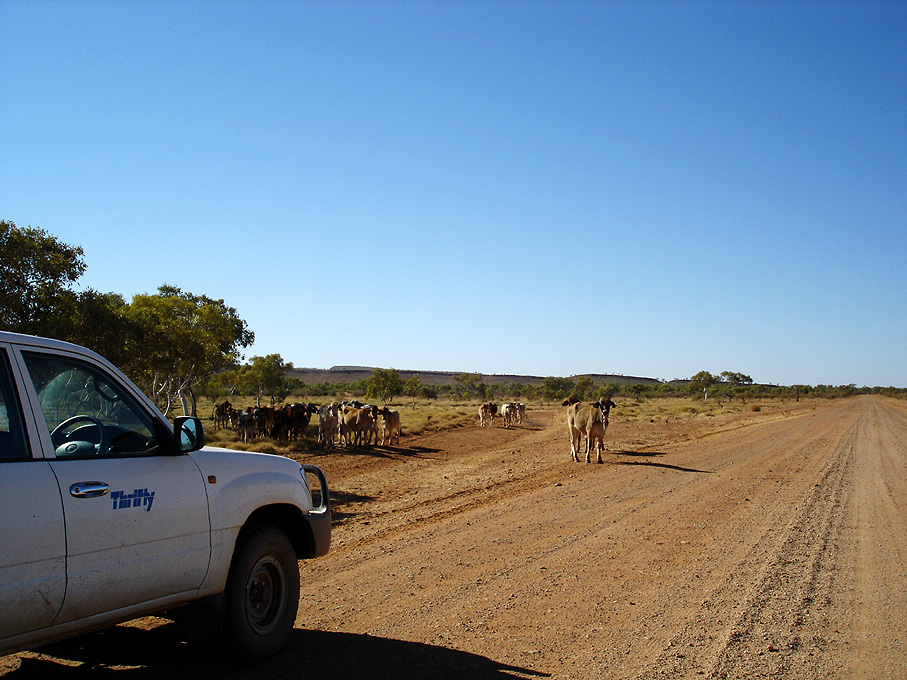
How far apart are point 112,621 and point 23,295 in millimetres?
13302

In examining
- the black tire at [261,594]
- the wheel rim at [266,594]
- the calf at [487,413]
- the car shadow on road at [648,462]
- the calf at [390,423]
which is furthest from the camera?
the calf at [487,413]

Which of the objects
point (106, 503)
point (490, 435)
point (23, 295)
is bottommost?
point (490, 435)

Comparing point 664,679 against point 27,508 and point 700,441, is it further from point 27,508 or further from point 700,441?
point 700,441

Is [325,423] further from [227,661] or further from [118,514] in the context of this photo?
[118,514]

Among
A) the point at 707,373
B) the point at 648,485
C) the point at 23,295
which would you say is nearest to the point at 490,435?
the point at 648,485

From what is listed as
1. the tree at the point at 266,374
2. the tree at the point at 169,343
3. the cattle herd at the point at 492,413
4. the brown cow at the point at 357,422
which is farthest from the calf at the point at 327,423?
the tree at the point at 266,374

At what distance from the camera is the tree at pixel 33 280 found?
47.0ft

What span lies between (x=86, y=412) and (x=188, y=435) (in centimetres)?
68

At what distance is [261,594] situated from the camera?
537 centimetres

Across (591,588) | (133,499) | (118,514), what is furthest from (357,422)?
(118,514)

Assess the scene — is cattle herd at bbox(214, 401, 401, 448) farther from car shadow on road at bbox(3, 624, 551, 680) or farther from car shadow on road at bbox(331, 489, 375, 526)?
car shadow on road at bbox(3, 624, 551, 680)

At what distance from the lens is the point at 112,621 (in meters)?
4.14

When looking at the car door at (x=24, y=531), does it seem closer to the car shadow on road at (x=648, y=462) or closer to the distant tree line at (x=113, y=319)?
the distant tree line at (x=113, y=319)

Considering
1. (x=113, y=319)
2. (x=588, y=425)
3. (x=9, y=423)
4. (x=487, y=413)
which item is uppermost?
(x=113, y=319)
